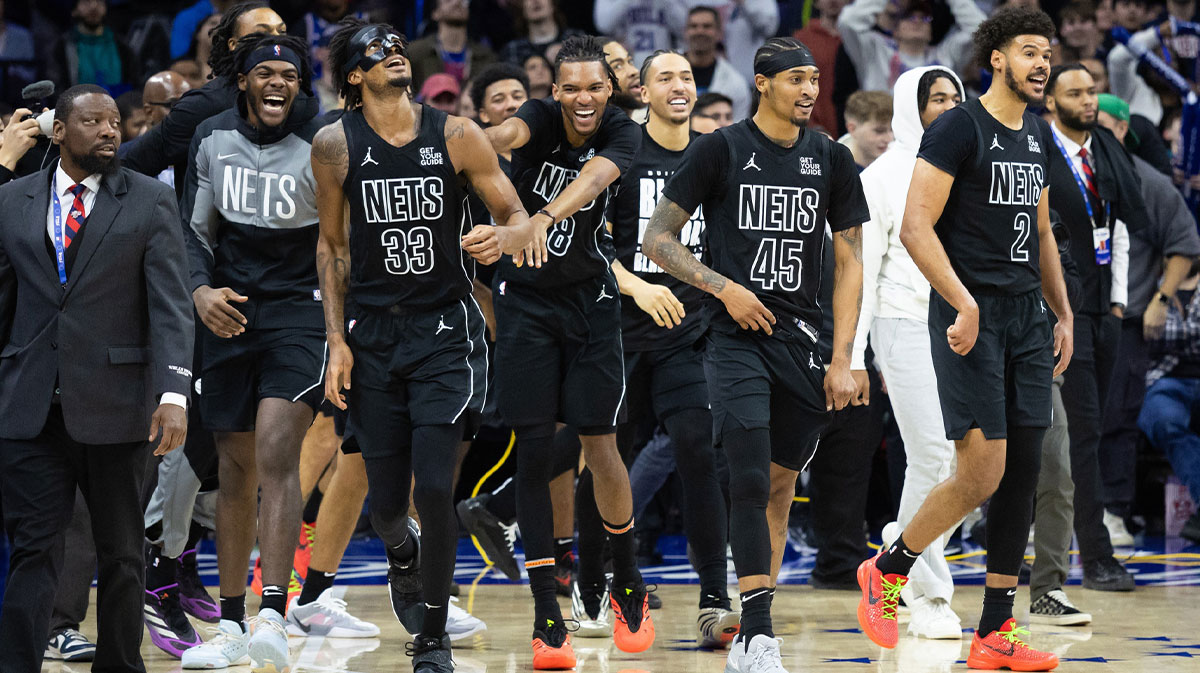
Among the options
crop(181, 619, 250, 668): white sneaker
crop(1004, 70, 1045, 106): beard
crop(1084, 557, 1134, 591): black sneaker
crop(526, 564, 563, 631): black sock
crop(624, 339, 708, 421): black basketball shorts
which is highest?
crop(1004, 70, 1045, 106): beard

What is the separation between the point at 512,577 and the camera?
304 inches

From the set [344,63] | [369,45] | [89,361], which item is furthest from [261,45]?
[89,361]

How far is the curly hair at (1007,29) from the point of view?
5.77 metres

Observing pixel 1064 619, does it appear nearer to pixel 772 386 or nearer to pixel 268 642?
pixel 772 386

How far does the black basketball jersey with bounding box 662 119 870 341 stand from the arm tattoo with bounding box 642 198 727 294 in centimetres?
5

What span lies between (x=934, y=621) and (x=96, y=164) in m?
3.81

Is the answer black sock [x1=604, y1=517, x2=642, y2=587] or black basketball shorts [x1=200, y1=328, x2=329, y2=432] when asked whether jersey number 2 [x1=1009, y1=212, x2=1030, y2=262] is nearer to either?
black sock [x1=604, y1=517, x2=642, y2=587]

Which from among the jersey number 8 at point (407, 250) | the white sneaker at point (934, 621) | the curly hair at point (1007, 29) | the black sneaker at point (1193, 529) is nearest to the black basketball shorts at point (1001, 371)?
the curly hair at point (1007, 29)

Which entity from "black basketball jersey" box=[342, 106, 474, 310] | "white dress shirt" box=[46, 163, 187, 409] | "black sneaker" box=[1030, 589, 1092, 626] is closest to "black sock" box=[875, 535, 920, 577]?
"black sneaker" box=[1030, 589, 1092, 626]

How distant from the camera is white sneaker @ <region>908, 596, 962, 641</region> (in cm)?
655

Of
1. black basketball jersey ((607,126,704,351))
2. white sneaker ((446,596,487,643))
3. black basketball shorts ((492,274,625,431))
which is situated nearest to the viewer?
black basketball shorts ((492,274,625,431))

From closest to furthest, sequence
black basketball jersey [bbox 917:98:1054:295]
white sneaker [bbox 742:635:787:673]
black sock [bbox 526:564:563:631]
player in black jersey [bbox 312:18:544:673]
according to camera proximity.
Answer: white sneaker [bbox 742:635:787:673] → player in black jersey [bbox 312:18:544:673] → black basketball jersey [bbox 917:98:1054:295] → black sock [bbox 526:564:563:631]

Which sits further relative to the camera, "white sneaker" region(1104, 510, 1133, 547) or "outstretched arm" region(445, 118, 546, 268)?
"white sneaker" region(1104, 510, 1133, 547)

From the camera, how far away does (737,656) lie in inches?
212
